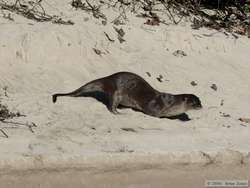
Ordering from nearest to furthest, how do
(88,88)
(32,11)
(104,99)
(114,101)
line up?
(114,101) → (88,88) → (104,99) → (32,11)

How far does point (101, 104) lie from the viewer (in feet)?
26.0

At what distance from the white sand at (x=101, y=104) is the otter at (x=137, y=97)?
0.11m

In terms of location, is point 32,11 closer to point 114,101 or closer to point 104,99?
point 104,99

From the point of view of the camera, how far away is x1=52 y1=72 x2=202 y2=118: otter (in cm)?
774

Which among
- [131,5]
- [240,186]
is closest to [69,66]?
[131,5]

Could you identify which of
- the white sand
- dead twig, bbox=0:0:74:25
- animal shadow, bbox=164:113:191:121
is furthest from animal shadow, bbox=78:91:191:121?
dead twig, bbox=0:0:74:25

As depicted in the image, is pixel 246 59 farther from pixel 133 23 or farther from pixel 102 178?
pixel 102 178

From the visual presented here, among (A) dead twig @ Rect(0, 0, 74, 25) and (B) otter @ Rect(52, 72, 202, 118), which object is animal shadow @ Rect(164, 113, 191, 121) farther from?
(A) dead twig @ Rect(0, 0, 74, 25)

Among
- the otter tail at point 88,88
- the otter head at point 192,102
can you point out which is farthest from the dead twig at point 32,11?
the otter head at point 192,102

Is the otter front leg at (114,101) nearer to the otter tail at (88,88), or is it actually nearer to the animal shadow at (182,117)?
the otter tail at (88,88)

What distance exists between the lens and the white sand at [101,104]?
21.6 feet

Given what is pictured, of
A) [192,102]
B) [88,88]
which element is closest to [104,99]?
[88,88]

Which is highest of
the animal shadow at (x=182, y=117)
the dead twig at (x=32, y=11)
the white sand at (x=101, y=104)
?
the dead twig at (x=32, y=11)

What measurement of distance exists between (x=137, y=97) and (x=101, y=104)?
1.28 ft
